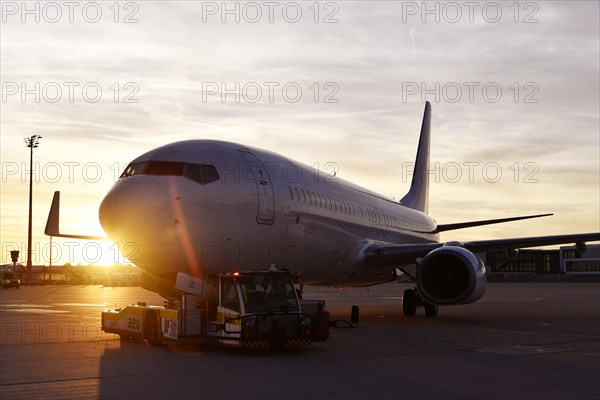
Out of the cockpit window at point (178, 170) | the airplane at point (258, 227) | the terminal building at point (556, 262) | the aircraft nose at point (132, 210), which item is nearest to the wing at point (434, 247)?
the airplane at point (258, 227)

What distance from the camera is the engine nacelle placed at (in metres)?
20.9

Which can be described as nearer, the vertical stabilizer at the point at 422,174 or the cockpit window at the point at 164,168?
the cockpit window at the point at 164,168

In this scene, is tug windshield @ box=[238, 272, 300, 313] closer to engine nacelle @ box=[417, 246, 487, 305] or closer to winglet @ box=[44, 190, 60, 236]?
winglet @ box=[44, 190, 60, 236]

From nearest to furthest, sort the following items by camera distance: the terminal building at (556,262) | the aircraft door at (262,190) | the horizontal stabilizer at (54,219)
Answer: the aircraft door at (262,190), the horizontal stabilizer at (54,219), the terminal building at (556,262)

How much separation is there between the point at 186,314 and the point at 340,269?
7.67 metres

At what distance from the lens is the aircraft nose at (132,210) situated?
48.7 feet

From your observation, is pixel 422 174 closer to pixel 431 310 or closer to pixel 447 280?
pixel 431 310

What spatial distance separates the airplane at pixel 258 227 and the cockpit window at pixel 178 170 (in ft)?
0.06

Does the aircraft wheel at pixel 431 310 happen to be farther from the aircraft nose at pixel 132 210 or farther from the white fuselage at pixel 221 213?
the aircraft nose at pixel 132 210

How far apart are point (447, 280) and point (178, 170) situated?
9361 mm

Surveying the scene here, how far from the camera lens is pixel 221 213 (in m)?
15.9

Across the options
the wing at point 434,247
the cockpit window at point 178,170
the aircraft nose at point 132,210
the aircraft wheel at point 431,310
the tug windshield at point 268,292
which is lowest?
the aircraft wheel at point 431,310

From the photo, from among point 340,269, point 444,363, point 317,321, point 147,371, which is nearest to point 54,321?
point 340,269

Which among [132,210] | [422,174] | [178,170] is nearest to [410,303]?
[422,174]
